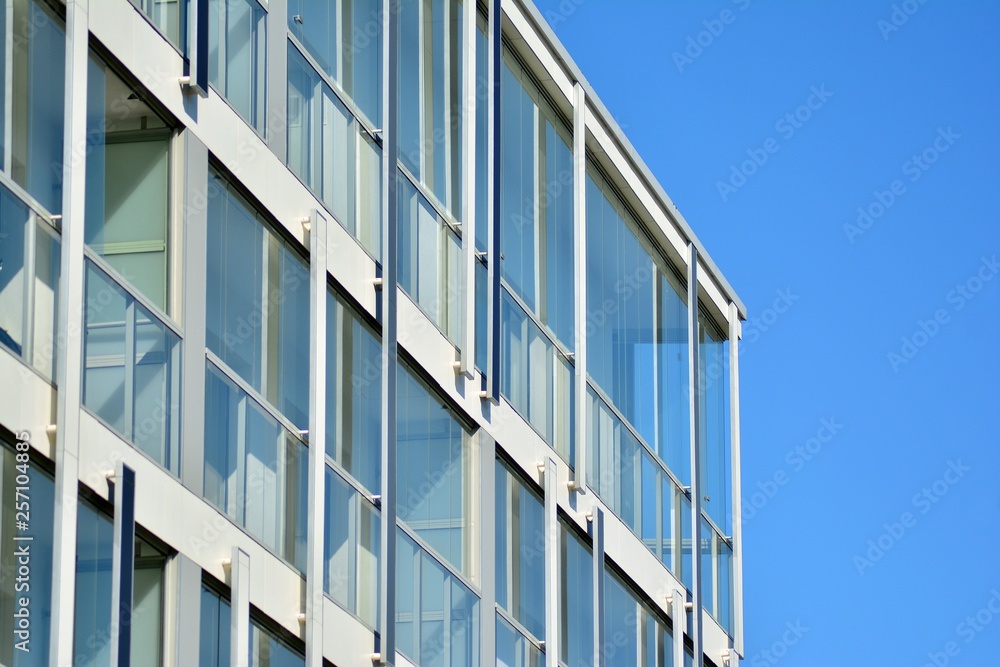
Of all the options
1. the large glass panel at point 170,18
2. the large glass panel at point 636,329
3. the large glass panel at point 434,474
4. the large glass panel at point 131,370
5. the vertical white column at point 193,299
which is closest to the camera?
the large glass panel at point 131,370

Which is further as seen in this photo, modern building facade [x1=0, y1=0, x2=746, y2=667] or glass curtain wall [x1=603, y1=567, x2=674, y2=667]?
glass curtain wall [x1=603, y1=567, x2=674, y2=667]

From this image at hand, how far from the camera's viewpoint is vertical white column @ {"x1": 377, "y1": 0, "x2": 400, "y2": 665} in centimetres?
1811

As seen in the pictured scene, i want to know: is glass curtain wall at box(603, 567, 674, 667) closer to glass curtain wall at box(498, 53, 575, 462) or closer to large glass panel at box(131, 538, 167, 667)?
glass curtain wall at box(498, 53, 575, 462)

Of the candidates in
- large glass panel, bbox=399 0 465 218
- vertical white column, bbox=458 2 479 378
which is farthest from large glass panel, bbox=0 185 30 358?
vertical white column, bbox=458 2 479 378

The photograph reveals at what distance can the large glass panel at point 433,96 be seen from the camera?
20.2 metres

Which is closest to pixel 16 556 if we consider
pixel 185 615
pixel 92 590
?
pixel 92 590

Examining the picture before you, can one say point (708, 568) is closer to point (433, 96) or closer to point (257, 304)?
point (433, 96)

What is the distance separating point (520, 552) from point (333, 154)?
6187 mm

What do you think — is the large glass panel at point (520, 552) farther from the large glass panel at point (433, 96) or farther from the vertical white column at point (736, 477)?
the vertical white column at point (736, 477)

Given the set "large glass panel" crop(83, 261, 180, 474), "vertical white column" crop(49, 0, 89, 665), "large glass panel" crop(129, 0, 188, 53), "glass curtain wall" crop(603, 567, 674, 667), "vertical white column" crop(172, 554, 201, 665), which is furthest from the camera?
"glass curtain wall" crop(603, 567, 674, 667)

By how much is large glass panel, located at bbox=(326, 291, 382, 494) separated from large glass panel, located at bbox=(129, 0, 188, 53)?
132 inches

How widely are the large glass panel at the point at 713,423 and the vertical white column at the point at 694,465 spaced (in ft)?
1.24

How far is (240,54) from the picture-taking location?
16.8 m

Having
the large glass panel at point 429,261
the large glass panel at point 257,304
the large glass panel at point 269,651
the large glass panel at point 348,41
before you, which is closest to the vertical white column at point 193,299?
the large glass panel at point 257,304
